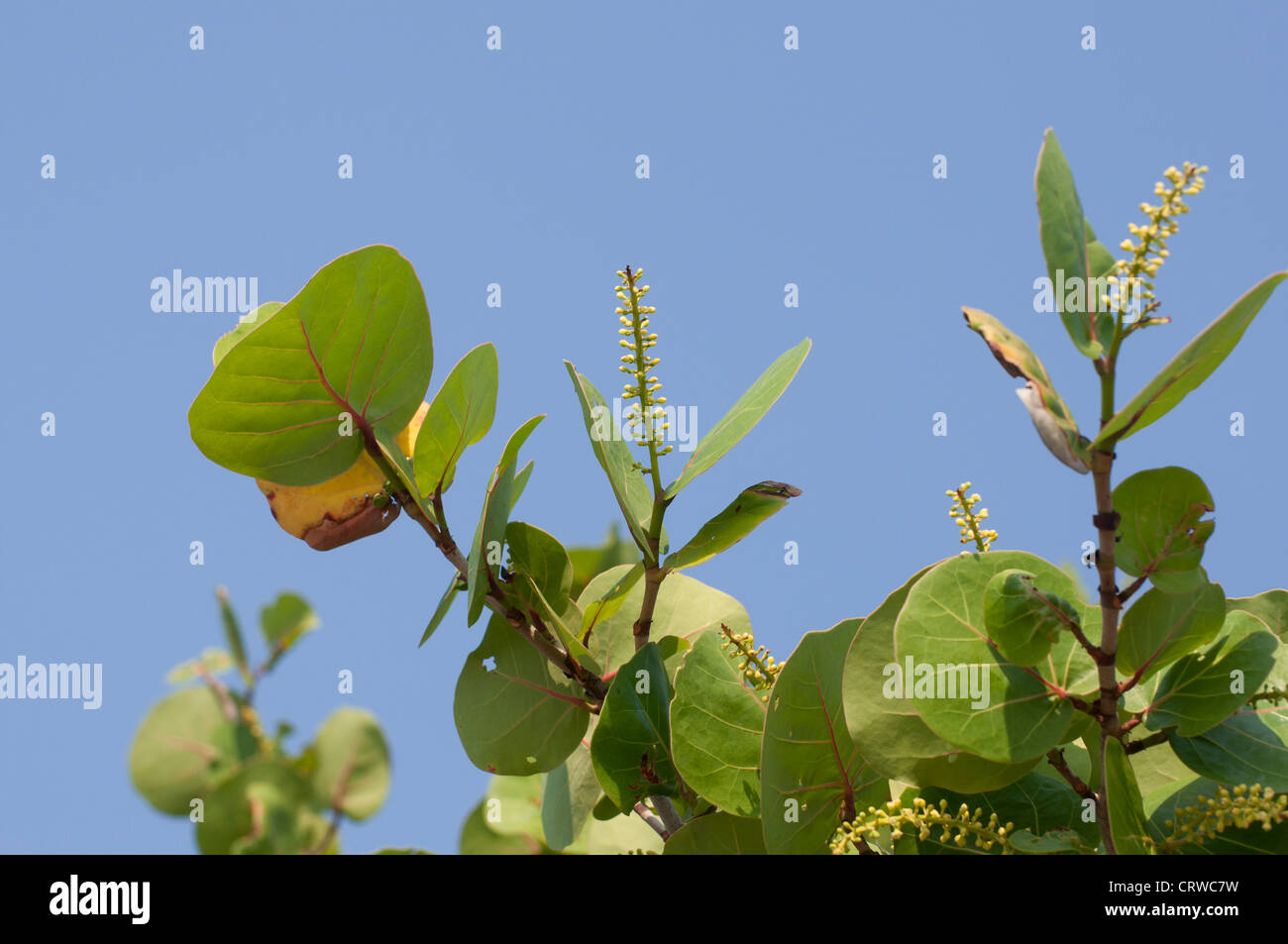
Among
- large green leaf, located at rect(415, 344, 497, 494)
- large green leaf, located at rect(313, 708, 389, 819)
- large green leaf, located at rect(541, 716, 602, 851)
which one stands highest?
large green leaf, located at rect(415, 344, 497, 494)

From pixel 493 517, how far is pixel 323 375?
0.24 m

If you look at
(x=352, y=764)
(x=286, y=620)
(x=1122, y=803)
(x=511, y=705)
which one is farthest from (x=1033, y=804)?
(x=286, y=620)

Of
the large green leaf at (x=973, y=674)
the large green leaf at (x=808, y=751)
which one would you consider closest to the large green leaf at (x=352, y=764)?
the large green leaf at (x=808, y=751)

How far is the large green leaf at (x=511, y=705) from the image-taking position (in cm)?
139

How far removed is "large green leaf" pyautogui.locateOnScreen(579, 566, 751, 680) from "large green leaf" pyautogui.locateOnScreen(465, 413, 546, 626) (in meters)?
0.20

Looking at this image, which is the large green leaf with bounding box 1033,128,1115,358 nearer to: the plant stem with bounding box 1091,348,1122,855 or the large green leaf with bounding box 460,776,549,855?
the plant stem with bounding box 1091,348,1122,855

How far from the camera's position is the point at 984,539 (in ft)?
4.04

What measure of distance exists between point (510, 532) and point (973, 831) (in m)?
0.60

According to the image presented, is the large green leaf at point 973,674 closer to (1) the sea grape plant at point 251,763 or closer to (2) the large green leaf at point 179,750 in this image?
(1) the sea grape plant at point 251,763

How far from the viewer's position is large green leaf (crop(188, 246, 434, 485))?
1.19 m

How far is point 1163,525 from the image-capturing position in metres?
0.98

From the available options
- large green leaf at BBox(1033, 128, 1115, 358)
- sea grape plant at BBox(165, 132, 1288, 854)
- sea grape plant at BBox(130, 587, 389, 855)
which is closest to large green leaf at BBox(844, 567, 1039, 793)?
sea grape plant at BBox(165, 132, 1288, 854)
